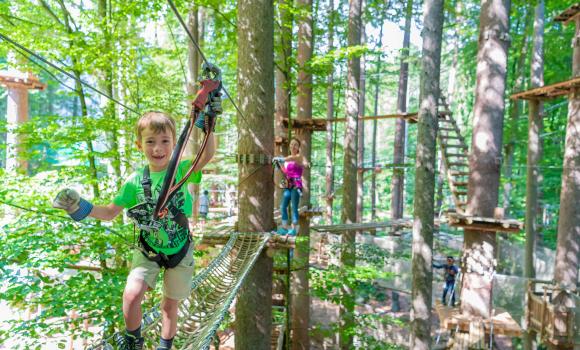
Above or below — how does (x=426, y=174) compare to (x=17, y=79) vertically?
below

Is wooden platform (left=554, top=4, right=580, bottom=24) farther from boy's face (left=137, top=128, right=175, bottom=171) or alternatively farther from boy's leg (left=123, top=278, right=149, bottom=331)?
boy's leg (left=123, top=278, right=149, bottom=331)

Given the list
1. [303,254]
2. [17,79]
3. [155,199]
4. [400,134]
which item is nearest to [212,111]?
[155,199]

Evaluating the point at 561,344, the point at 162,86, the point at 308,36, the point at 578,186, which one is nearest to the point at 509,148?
the point at 578,186

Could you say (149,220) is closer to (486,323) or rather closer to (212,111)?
(212,111)

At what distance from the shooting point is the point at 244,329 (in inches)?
150

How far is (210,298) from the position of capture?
2.68 m

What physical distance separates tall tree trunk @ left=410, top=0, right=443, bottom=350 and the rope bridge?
253 centimetres

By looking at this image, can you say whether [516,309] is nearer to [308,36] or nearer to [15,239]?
[308,36]

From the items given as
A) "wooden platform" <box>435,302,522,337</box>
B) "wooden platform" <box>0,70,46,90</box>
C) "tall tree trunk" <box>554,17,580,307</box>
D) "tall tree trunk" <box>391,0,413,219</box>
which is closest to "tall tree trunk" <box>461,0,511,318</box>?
"wooden platform" <box>435,302,522,337</box>

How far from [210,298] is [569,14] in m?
8.22

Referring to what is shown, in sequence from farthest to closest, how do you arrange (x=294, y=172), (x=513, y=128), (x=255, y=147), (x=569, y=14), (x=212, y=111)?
(x=513, y=128) < (x=569, y=14) < (x=294, y=172) < (x=255, y=147) < (x=212, y=111)

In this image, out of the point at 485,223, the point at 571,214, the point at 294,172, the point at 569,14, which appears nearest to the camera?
the point at 294,172

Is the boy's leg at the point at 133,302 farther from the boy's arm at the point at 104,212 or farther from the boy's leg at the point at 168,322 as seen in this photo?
the boy's arm at the point at 104,212

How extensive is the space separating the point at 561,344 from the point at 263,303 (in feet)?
18.3
